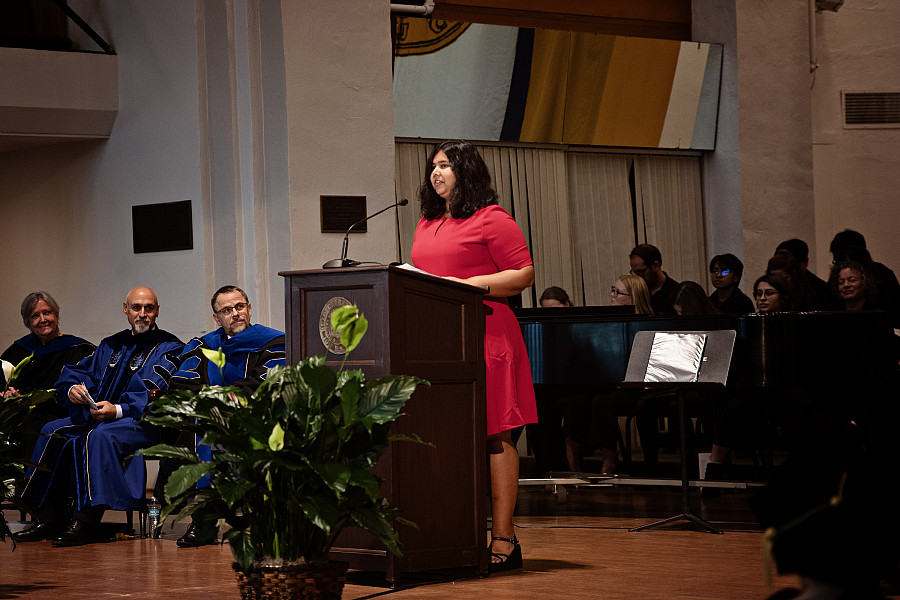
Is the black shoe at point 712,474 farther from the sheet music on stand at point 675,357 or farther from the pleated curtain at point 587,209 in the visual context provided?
the pleated curtain at point 587,209

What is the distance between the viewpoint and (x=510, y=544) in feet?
15.5

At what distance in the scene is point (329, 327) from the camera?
425cm

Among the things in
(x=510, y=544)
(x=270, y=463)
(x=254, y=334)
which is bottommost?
(x=510, y=544)

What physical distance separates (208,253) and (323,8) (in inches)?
76.3

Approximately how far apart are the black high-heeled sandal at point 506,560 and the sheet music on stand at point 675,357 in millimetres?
1676

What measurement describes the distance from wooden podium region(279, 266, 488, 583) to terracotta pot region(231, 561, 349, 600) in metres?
0.82

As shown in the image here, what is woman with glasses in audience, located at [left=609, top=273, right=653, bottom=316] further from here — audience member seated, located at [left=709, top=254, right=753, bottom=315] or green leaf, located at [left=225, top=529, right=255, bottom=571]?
green leaf, located at [left=225, top=529, right=255, bottom=571]

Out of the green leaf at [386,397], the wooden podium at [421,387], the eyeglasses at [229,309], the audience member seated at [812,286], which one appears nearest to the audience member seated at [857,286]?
the audience member seated at [812,286]

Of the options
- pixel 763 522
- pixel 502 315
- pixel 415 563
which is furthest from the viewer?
pixel 502 315

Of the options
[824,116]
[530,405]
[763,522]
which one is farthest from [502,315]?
[824,116]

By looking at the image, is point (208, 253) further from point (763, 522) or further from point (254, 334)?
point (763, 522)

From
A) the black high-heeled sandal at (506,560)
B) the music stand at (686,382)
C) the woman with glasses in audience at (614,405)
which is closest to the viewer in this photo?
the black high-heeled sandal at (506,560)

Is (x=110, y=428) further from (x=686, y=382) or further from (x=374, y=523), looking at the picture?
(x=374, y=523)

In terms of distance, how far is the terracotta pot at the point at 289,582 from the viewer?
3.22 m
